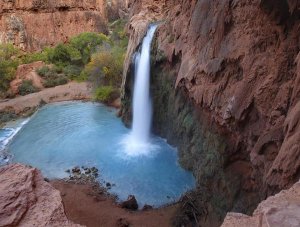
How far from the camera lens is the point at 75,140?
19.5m

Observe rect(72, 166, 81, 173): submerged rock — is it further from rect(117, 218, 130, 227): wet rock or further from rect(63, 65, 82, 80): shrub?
rect(63, 65, 82, 80): shrub

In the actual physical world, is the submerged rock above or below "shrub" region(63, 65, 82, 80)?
above

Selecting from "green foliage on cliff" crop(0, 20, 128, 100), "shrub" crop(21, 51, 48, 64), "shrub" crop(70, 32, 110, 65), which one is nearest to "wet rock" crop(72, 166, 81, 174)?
"green foliage on cliff" crop(0, 20, 128, 100)

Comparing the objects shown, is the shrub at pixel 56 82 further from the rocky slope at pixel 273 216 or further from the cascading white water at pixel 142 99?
the rocky slope at pixel 273 216

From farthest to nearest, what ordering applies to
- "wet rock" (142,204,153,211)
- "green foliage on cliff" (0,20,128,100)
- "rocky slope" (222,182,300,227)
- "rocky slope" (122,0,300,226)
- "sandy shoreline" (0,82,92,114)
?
"green foliage on cliff" (0,20,128,100) → "sandy shoreline" (0,82,92,114) → "wet rock" (142,204,153,211) → "rocky slope" (122,0,300,226) → "rocky slope" (222,182,300,227)

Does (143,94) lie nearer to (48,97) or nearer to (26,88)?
(48,97)

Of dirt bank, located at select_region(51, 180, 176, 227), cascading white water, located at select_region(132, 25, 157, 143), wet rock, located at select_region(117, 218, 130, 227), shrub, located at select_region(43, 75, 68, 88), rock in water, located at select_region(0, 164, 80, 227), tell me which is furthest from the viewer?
shrub, located at select_region(43, 75, 68, 88)

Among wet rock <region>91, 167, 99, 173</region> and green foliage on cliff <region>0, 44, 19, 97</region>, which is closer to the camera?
wet rock <region>91, 167, 99, 173</region>

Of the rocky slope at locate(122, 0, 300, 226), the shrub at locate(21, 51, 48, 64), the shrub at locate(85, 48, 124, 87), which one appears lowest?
the shrub at locate(21, 51, 48, 64)

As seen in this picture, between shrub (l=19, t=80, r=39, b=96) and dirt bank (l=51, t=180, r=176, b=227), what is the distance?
1854 cm

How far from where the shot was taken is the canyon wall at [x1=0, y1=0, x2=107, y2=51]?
36.4m

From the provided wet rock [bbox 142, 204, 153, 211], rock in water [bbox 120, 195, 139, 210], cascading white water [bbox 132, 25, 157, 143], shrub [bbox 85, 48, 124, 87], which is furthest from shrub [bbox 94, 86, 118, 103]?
wet rock [bbox 142, 204, 153, 211]

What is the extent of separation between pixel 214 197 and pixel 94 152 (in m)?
7.99

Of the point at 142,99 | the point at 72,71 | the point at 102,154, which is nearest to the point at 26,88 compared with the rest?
the point at 72,71
